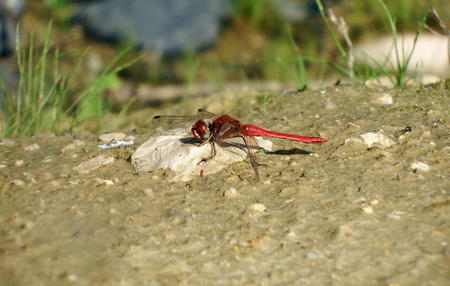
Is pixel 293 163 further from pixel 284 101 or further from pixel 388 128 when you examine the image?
pixel 284 101

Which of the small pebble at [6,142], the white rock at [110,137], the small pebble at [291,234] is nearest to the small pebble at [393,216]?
the small pebble at [291,234]

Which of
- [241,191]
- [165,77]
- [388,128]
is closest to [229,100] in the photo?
[388,128]

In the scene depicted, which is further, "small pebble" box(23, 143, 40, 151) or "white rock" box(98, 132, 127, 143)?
"white rock" box(98, 132, 127, 143)

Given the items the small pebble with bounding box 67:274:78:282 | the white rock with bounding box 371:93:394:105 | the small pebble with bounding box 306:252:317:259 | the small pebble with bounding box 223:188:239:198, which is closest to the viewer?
the small pebble with bounding box 67:274:78:282

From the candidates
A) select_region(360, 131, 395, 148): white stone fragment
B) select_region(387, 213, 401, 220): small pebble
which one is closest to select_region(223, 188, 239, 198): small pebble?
select_region(387, 213, 401, 220): small pebble

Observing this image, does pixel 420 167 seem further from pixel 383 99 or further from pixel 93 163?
pixel 93 163

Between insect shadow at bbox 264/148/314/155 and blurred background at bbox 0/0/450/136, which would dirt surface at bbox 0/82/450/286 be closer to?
insect shadow at bbox 264/148/314/155

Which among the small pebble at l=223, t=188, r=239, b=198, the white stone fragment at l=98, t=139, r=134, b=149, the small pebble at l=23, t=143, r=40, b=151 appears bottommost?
the small pebble at l=23, t=143, r=40, b=151
